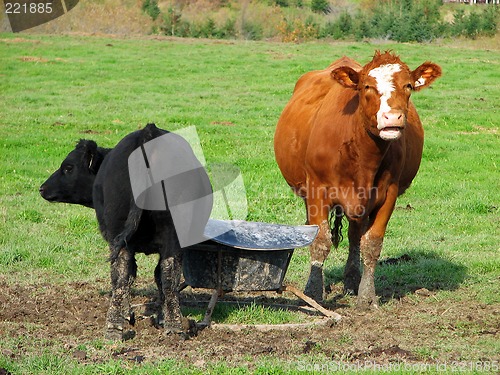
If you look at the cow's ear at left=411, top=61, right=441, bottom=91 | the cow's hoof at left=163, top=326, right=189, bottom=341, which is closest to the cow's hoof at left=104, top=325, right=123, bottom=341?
the cow's hoof at left=163, top=326, right=189, bottom=341

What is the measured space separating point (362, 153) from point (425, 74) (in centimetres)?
96

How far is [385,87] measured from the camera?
7.15 metres

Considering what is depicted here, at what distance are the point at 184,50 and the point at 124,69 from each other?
5549mm

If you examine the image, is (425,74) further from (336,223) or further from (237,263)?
(237,263)

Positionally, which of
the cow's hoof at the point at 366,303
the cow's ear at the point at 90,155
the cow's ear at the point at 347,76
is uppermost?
the cow's ear at the point at 347,76

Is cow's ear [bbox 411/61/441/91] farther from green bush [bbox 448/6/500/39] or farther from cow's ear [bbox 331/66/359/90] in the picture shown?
green bush [bbox 448/6/500/39]

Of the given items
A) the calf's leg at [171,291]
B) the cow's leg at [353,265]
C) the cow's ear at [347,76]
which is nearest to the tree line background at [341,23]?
the cow's leg at [353,265]

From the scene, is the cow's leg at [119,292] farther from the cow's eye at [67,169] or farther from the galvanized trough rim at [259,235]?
the cow's eye at [67,169]

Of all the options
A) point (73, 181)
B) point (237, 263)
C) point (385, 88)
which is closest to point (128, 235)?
point (237, 263)

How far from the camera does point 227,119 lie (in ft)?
64.0

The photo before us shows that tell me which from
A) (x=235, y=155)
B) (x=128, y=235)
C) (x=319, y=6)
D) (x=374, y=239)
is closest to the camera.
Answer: (x=128, y=235)

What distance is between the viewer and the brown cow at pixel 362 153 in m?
7.20

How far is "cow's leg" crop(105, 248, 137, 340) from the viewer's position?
6332 millimetres

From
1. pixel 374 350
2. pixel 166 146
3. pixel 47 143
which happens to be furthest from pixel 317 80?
pixel 47 143
